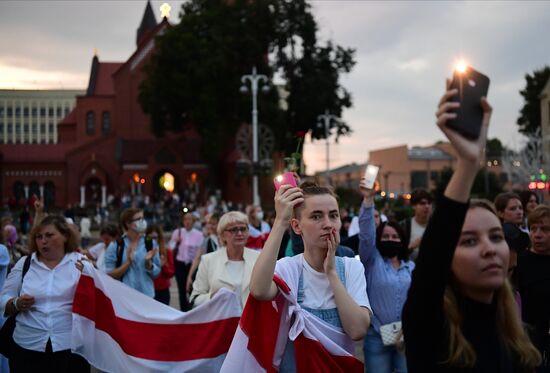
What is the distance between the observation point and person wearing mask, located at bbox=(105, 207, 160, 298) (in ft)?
26.2

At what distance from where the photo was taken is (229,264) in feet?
21.8

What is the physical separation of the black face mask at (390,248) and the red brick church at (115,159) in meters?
57.7

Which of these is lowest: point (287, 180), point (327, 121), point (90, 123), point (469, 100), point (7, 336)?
point (7, 336)

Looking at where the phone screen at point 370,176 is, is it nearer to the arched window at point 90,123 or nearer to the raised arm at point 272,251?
the raised arm at point 272,251

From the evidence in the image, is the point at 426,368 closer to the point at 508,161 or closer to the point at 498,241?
the point at 498,241

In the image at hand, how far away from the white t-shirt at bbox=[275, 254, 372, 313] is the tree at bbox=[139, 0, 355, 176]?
138 feet

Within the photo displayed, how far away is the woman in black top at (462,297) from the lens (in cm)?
223

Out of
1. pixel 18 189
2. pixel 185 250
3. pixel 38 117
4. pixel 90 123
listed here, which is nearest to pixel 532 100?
pixel 90 123

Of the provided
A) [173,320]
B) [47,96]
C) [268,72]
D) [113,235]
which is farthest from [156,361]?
[47,96]

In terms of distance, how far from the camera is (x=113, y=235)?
10.1 metres

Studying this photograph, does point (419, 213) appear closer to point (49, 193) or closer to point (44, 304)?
point (44, 304)

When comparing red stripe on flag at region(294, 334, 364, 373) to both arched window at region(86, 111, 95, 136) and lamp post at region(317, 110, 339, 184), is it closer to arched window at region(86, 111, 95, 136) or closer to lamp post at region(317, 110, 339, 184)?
lamp post at region(317, 110, 339, 184)

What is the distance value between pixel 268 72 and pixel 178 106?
7410 millimetres

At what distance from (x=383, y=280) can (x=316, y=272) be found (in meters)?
1.82
